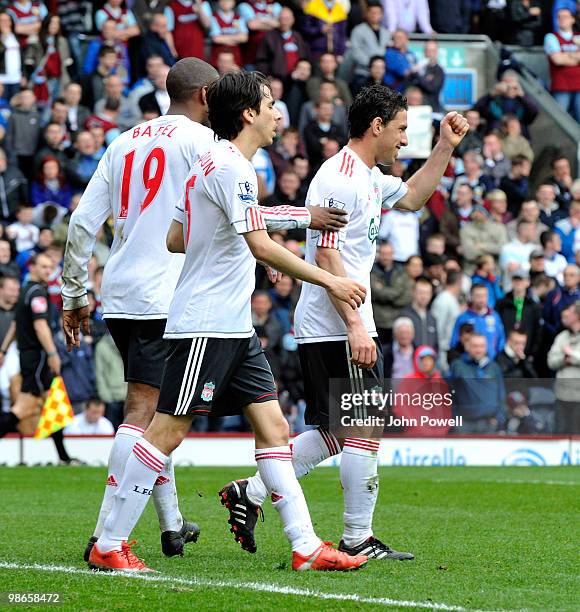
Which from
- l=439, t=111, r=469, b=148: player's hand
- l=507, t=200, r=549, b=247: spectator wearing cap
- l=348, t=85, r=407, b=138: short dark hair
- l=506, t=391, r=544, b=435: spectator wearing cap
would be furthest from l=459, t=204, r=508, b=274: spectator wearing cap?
l=348, t=85, r=407, b=138: short dark hair

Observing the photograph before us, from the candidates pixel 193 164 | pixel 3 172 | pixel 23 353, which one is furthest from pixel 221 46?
pixel 193 164

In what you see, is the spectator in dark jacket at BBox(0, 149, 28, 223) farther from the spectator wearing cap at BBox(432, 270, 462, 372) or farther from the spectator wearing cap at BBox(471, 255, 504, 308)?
the spectator wearing cap at BBox(471, 255, 504, 308)

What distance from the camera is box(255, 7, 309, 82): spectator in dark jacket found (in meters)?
21.1

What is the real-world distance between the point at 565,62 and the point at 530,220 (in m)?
4.99

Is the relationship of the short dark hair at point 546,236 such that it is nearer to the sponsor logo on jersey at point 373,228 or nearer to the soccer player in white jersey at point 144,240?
the sponsor logo on jersey at point 373,228

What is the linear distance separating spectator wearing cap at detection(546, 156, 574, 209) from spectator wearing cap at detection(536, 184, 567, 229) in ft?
1.51

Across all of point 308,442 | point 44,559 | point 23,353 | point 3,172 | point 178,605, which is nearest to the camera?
point 178,605

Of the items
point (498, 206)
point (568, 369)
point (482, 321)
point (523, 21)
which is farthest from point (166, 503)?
point (523, 21)

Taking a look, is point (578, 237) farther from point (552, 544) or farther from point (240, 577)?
point (240, 577)

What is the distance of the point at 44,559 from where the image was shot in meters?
7.26

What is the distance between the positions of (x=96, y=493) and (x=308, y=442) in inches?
178

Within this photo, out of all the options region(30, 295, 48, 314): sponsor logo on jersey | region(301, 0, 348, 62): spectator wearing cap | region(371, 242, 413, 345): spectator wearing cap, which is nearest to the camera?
region(30, 295, 48, 314): sponsor logo on jersey

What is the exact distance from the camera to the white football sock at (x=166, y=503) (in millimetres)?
7621

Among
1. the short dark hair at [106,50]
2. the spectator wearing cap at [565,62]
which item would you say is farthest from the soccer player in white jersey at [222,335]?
the spectator wearing cap at [565,62]
